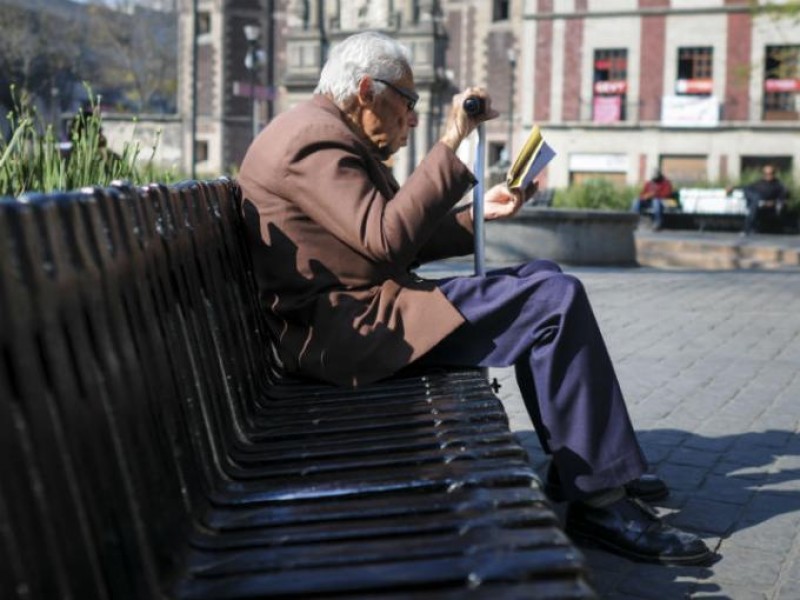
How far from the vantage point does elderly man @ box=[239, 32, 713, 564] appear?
3.10m

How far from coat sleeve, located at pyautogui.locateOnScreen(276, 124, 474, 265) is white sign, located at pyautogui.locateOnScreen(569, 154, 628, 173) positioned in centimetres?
3883

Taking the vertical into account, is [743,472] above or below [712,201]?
below

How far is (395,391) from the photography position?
3.21m

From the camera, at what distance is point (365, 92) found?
348 cm

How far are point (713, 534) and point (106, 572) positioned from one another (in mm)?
2386

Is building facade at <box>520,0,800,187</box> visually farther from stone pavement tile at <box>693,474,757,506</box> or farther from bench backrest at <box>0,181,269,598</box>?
bench backrest at <box>0,181,269,598</box>

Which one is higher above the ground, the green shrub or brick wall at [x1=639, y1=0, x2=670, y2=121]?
brick wall at [x1=639, y1=0, x2=670, y2=121]

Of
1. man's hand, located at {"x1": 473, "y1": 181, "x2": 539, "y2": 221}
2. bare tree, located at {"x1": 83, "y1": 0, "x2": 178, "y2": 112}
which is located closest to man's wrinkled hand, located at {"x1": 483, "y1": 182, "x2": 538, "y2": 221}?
man's hand, located at {"x1": 473, "y1": 181, "x2": 539, "y2": 221}

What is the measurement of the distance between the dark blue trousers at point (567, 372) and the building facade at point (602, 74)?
33757mm

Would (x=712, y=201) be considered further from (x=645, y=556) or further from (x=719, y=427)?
(x=645, y=556)

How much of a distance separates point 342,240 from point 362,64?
A: 24.7 inches

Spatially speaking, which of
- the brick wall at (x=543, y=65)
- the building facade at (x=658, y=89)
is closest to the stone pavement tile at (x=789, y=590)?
the building facade at (x=658, y=89)

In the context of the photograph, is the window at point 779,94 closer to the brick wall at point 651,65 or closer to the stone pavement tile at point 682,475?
the brick wall at point 651,65

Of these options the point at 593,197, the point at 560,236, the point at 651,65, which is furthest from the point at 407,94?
the point at 651,65
